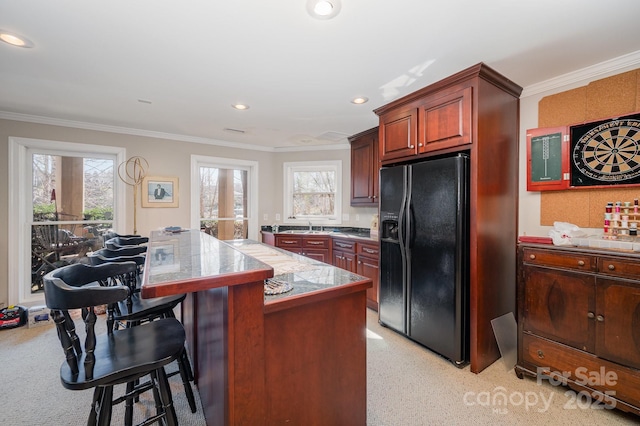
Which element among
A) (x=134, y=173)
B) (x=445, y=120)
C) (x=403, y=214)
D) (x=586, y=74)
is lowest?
(x=403, y=214)

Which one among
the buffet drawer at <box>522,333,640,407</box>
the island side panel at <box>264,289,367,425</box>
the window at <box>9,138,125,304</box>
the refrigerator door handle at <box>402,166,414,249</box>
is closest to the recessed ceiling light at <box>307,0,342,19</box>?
the refrigerator door handle at <box>402,166,414,249</box>

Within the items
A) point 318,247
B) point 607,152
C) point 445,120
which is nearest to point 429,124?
point 445,120

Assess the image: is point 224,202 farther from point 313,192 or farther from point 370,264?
point 370,264

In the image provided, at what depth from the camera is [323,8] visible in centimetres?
152

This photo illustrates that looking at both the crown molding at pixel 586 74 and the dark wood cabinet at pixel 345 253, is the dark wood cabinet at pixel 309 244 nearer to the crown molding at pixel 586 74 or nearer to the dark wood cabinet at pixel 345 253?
the dark wood cabinet at pixel 345 253

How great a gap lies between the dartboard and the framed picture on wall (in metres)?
4.69

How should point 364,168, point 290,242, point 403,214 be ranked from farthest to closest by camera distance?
point 290,242 < point 364,168 < point 403,214

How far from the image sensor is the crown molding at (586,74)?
76.8 inches

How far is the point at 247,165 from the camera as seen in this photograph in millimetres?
4832

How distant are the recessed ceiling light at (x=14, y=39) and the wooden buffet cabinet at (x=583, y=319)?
12.6 ft

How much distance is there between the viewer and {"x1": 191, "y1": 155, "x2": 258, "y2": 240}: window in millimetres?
4406

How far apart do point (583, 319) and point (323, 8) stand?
8.46 feet

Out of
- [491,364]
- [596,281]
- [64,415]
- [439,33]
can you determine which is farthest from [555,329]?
[64,415]

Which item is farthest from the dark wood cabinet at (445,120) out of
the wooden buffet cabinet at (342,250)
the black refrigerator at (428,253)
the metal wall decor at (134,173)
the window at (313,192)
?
the metal wall decor at (134,173)
